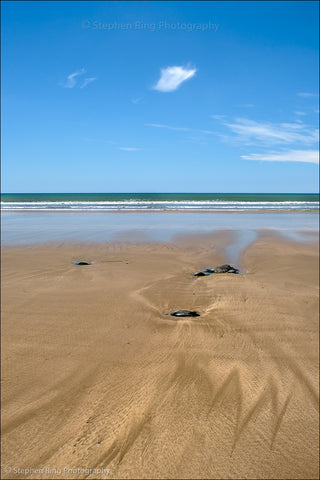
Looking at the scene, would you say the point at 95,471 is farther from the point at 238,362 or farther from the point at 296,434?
the point at 238,362

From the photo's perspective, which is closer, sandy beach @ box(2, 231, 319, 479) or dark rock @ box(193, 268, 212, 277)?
sandy beach @ box(2, 231, 319, 479)

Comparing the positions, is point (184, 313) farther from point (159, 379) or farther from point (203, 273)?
point (203, 273)

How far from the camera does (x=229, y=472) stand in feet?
8.05

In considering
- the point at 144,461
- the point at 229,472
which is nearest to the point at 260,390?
the point at 229,472

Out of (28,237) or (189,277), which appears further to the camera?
(28,237)

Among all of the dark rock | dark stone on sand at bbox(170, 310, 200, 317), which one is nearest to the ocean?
the dark rock

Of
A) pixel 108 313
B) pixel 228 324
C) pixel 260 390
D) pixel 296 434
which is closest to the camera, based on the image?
pixel 296 434

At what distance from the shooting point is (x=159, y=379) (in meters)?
3.58

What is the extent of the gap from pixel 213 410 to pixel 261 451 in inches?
23.1

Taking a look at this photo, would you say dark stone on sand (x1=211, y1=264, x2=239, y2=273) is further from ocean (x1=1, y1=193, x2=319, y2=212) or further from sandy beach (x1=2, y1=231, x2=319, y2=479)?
ocean (x1=1, y1=193, x2=319, y2=212)

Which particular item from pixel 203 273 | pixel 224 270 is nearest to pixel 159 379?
pixel 203 273

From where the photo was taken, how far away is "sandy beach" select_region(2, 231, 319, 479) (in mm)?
2568

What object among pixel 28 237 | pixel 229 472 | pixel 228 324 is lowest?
pixel 229 472

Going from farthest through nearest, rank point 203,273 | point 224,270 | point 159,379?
point 224,270, point 203,273, point 159,379
